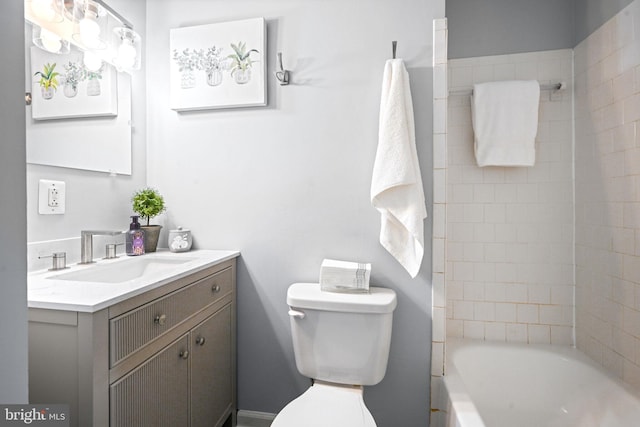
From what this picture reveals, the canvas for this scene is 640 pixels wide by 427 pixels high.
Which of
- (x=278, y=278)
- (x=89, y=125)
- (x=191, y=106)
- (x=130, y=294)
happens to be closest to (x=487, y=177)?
(x=278, y=278)

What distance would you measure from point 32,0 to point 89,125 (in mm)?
464

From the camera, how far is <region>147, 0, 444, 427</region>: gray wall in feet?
4.94

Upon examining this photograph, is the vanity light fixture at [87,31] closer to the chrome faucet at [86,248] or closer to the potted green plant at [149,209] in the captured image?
the potted green plant at [149,209]

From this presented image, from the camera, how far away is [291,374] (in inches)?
64.8

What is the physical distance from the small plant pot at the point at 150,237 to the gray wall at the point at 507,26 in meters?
1.85

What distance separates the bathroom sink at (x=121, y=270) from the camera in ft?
4.06

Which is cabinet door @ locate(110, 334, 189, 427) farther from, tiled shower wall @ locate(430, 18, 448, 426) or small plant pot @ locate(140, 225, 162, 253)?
tiled shower wall @ locate(430, 18, 448, 426)

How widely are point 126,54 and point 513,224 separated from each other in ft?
7.02

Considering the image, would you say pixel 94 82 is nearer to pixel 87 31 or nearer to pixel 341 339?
pixel 87 31

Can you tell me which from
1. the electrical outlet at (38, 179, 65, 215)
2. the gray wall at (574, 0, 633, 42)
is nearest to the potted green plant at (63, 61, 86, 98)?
the electrical outlet at (38, 179, 65, 215)

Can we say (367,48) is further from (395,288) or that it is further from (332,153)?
(395,288)

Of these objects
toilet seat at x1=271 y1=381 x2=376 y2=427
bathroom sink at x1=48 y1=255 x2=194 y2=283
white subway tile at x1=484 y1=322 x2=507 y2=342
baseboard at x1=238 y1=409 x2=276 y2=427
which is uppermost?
bathroom sink at x1=48 y1=255 x2=194 y2=283

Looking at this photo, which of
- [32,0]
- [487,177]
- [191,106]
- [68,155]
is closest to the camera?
[32,0]

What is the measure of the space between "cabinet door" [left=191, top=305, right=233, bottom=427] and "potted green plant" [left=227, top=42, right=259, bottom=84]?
1118 millimetres
